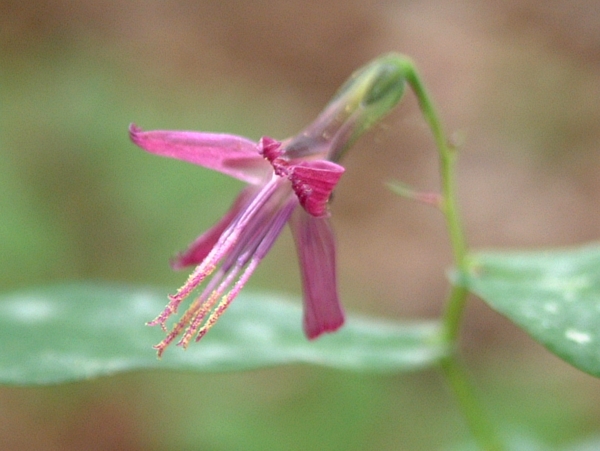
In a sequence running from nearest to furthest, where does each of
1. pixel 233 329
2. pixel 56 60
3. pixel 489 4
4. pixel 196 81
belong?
pixel 233 329, pixel 56 60, pixel 196 81, pixel 489 4

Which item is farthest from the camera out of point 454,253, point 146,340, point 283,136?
point 283,136

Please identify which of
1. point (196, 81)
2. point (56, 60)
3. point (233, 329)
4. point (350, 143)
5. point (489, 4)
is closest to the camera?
point (350, 143)

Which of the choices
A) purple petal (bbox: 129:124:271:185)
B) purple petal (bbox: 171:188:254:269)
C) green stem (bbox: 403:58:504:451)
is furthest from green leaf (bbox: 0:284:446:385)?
purple petal (bbox: 129:124:271:185)

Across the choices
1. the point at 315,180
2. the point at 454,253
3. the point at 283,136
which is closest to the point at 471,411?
the point at 454,253

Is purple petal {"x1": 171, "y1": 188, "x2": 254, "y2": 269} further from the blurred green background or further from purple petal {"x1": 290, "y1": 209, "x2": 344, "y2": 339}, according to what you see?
the blurred green background

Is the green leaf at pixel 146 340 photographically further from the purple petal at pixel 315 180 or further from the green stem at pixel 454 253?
the purple petal at pixel 315 180

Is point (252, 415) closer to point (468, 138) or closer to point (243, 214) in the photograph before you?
point (243, 214)

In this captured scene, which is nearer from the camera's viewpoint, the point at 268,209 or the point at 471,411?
the point at 268,209

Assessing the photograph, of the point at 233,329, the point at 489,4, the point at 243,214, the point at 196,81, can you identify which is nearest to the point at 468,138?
the point at 489,4

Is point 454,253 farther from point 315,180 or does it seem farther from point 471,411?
point 315,180
